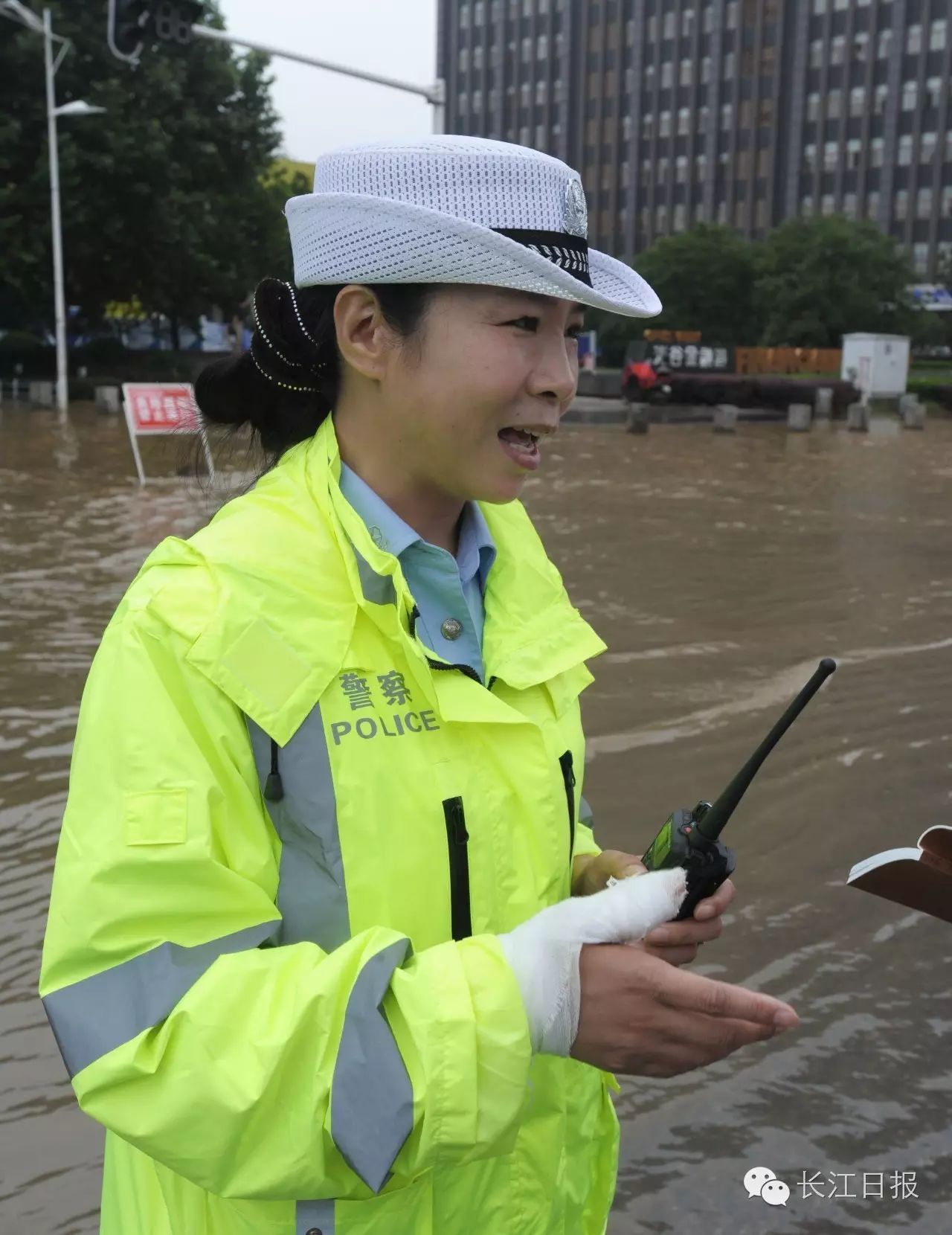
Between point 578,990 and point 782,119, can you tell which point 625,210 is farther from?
point 578,990

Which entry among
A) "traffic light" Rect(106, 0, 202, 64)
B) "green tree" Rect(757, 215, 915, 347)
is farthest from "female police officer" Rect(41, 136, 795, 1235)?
"green tree" Rect(757, 215, 915, 347)

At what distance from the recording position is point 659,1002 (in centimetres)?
133

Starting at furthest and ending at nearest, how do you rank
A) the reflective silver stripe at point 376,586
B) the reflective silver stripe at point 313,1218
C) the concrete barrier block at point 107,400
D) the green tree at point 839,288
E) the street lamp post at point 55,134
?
1. the green tree at point 839,288
2. the concrete barrier block at point 107,400
3. the street lamp post at point 55,134
4. the reflective silver stripe at point 376,586
5. the reflective silver stripe at point 313,1218

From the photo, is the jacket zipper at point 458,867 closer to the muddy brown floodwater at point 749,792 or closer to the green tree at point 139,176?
the muddy brown floodwater at point 749,792

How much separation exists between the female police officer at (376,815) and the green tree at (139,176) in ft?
98.9

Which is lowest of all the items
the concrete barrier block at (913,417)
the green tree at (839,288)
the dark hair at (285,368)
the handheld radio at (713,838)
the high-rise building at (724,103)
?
the concrete barrier block at (913,417)

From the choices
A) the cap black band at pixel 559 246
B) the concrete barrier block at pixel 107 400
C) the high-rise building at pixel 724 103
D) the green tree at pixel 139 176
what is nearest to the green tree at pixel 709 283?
the high-rise building at pixel 724 103

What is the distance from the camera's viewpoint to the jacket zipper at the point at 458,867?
4.79ft

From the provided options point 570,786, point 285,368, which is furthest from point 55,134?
point 570,786

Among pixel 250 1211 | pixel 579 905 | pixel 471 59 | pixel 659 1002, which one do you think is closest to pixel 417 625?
pixel 579 905

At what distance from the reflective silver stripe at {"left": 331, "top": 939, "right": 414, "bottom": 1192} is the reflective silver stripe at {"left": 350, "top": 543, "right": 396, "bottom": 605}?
485 millimetres

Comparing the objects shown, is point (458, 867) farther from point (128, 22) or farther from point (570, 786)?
point (128, 22)

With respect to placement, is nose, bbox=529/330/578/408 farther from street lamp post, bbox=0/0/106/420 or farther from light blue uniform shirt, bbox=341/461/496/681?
street lamp post, bbox=0/0/106/420

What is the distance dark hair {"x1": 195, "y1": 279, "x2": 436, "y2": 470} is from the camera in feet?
5.65
